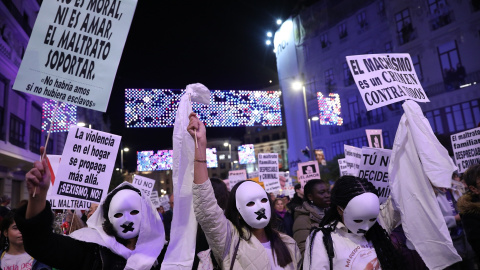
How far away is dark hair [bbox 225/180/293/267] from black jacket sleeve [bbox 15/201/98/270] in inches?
46.0

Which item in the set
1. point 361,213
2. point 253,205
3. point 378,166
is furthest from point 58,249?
point 378,166

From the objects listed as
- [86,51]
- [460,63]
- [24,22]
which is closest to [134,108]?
[24,22]

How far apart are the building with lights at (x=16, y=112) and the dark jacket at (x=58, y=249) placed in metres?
16.7

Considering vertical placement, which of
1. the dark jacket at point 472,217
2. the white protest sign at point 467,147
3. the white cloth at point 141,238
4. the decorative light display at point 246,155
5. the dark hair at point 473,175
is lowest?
the dark jacket at point 472,217

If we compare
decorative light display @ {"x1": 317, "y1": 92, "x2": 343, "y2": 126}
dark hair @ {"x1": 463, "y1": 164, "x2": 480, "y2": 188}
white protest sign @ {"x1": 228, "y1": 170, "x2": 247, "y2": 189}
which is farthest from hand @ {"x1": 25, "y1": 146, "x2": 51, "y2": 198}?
decorative light display @ {"x1": 317, "y1": 92, "x2": 343, "y2": 126}

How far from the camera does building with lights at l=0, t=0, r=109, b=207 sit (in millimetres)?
20203

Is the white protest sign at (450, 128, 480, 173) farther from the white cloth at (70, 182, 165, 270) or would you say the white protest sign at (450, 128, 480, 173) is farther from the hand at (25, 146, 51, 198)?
the hand at (25, 146, 51, 198)

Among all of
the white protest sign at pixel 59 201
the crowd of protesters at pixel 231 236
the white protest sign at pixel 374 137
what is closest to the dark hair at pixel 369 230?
the crowd of protesters at pixel 231 236

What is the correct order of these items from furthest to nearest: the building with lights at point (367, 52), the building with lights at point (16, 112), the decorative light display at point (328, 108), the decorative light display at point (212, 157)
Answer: the decorative light display at point (212, 157)
the decorative light display at point (328, 108)
the building with lights at point (367, 52)
the building with lights at point (16, 112)

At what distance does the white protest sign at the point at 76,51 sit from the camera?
11.9 ft

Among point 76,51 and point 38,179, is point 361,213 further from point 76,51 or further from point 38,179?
point 76,51

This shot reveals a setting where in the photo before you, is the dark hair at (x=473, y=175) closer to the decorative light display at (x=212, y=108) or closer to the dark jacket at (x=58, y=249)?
the dark jacket at (x=58, y=249)

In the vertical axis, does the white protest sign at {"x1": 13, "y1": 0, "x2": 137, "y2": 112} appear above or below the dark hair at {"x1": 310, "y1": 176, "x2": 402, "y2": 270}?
above

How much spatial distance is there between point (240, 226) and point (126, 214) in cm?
100
